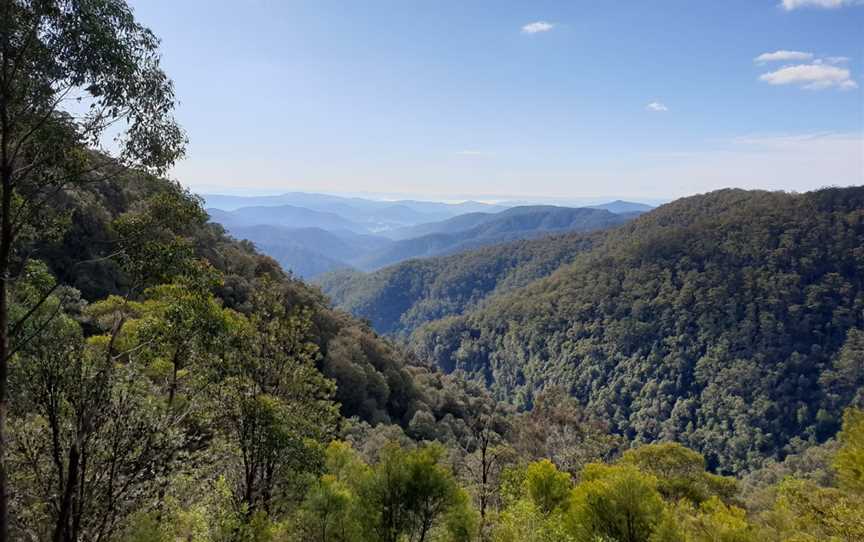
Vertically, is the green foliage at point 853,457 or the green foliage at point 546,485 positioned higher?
the green foliage at point 853,457

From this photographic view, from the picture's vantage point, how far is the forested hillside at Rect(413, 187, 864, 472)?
390 feet

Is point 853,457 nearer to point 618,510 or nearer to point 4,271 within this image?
point 618,510

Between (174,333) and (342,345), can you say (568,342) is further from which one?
(174,333)

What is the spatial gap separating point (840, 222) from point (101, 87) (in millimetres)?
215437

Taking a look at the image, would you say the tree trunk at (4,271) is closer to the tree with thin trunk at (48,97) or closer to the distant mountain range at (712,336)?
the tree with thin trunk at (48,97)

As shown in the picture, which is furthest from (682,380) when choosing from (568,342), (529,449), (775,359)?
(529,449)

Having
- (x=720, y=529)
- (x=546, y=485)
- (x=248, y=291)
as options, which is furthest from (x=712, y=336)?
(x=720, y=529)

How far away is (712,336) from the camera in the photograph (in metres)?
146

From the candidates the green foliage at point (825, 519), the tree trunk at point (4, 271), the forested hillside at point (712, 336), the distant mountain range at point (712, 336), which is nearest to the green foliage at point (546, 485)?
the green foliage at point (825, 519)

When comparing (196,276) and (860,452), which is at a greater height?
(196,276)

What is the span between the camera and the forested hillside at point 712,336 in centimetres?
11894

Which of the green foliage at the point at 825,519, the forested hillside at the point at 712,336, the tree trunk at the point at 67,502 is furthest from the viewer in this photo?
the forested hillside at the point at 712,336

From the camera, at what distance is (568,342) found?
16825cm

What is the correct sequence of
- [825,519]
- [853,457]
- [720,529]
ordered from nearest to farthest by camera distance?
[825,519], [720,529], [853,457]
